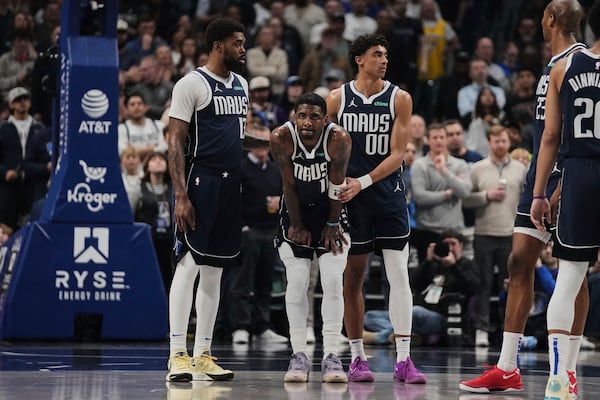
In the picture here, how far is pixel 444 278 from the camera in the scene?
13.2 meters

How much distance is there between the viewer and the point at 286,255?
8602 millimetres

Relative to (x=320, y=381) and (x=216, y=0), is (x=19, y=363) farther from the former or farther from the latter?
(x=216, y=0)

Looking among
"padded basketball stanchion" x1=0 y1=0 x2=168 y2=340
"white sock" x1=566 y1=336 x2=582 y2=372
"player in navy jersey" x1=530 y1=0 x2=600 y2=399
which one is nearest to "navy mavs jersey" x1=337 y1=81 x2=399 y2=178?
"player in navy jersey" x1=530 y1=0 x2=600 y2=399

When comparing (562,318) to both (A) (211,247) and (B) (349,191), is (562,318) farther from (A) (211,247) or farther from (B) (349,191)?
(A) (211,247)

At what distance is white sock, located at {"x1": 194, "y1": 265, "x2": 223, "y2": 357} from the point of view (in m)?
8.57

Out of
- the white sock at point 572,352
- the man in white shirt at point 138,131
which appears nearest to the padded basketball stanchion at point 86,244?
the man in white shirt at point 138,131

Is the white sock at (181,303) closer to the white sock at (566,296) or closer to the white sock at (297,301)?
the white sock at (297,301)

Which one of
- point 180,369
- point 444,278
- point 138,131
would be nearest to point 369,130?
point 180,369

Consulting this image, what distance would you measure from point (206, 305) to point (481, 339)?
5190 mm

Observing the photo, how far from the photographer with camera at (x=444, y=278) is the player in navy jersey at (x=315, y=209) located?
466cm

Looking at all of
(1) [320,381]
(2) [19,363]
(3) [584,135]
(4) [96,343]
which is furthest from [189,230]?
(4) [96,343]

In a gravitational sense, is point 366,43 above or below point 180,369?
above

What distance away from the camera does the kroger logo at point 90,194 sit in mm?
11789

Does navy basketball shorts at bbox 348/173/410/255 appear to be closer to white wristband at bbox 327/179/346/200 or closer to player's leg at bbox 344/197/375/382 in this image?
player's leg at bbox 344/197/375/382
